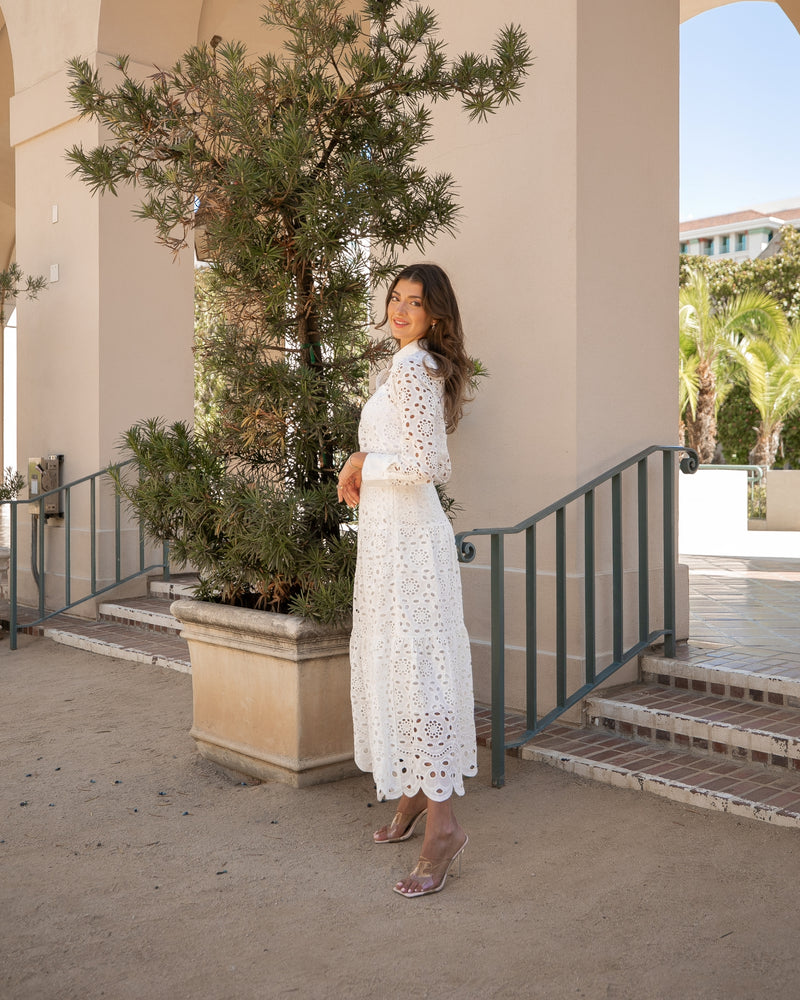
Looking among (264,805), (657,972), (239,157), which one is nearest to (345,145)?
(239,157)

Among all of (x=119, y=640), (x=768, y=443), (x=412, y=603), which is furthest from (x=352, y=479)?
(x=768, y=443)

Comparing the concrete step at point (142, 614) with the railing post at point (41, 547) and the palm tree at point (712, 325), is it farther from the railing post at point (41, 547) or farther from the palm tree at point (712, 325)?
the palm tree at point (712, 325)

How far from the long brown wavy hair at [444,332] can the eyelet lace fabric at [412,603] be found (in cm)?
7

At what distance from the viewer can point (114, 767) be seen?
3.99 m

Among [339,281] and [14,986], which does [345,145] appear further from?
[14,986]

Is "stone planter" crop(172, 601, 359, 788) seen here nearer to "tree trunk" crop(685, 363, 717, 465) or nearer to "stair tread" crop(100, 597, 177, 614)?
"stair tread" crop(100, 597, 177, 614)

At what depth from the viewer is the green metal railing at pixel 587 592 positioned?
11.9 ft

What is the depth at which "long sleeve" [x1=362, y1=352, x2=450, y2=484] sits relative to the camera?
9.27 feet

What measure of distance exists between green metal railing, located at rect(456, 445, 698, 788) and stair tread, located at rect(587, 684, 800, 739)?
5.4 inches

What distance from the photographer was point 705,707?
3.87 meters

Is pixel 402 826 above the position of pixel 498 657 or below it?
below

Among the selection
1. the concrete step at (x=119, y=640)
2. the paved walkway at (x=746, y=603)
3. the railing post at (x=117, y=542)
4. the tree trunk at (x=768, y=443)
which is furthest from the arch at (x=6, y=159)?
the tree trunk at (x=768, y=443)

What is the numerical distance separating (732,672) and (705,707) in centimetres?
24

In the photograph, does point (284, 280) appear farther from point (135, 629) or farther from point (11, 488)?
point (11, 488)
